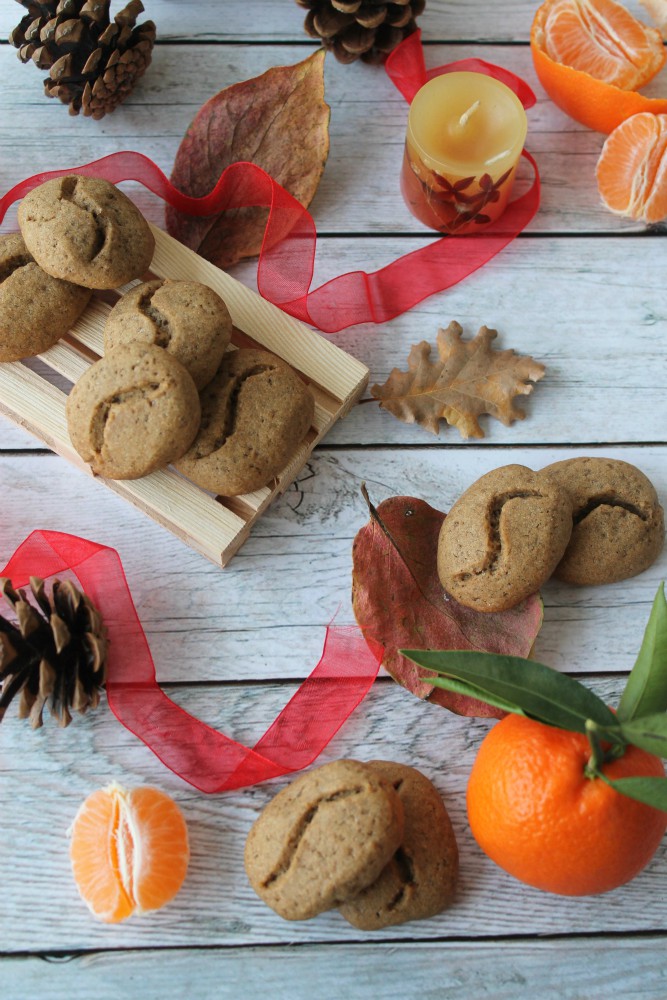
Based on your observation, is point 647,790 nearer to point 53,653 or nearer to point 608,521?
point 608,521

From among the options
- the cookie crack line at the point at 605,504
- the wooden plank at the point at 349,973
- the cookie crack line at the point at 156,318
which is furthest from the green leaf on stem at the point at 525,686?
the cookie crack line at the point at 156,318

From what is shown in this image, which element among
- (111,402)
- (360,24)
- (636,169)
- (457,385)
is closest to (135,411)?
(111,402)

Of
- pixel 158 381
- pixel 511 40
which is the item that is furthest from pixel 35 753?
pixel 511 40

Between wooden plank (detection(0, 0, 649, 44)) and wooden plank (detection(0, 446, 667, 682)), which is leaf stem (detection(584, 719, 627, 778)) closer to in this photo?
wooden plank (detection(0, 446, 667, 682))

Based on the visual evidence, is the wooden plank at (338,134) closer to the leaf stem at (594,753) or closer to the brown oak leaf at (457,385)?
the brown oak leaf at (457,385)

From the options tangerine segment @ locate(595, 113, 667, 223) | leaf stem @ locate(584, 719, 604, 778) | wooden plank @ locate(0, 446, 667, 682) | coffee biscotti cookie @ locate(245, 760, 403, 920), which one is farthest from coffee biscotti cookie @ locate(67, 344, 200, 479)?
tangerine segment @ locate(595, 113, 667, 223)

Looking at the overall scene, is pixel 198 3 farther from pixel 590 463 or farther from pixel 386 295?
pixel 590 463
